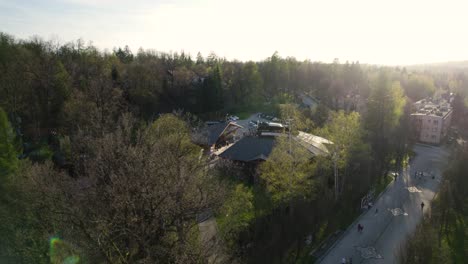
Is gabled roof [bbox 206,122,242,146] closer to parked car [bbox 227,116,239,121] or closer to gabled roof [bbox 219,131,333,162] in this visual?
gabled roof [bbox 219,131,333,162]

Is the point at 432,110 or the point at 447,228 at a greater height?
the point at 432,110

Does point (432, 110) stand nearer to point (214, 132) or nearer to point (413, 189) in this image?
point (413, 189)

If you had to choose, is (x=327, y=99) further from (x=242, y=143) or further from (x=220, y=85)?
(x=242, y=143)

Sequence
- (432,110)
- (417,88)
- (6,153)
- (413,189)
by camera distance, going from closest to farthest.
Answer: (6,153)
(413,189)
(432,110)
(417,88)

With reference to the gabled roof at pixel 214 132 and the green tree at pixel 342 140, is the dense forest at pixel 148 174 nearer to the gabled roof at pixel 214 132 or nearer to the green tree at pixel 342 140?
the green tree at pixel 342 140

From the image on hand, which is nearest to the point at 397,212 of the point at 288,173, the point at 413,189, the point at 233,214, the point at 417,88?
the point at 413,189

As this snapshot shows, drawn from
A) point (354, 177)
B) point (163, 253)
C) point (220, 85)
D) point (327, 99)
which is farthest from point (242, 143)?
point (327, 99)
